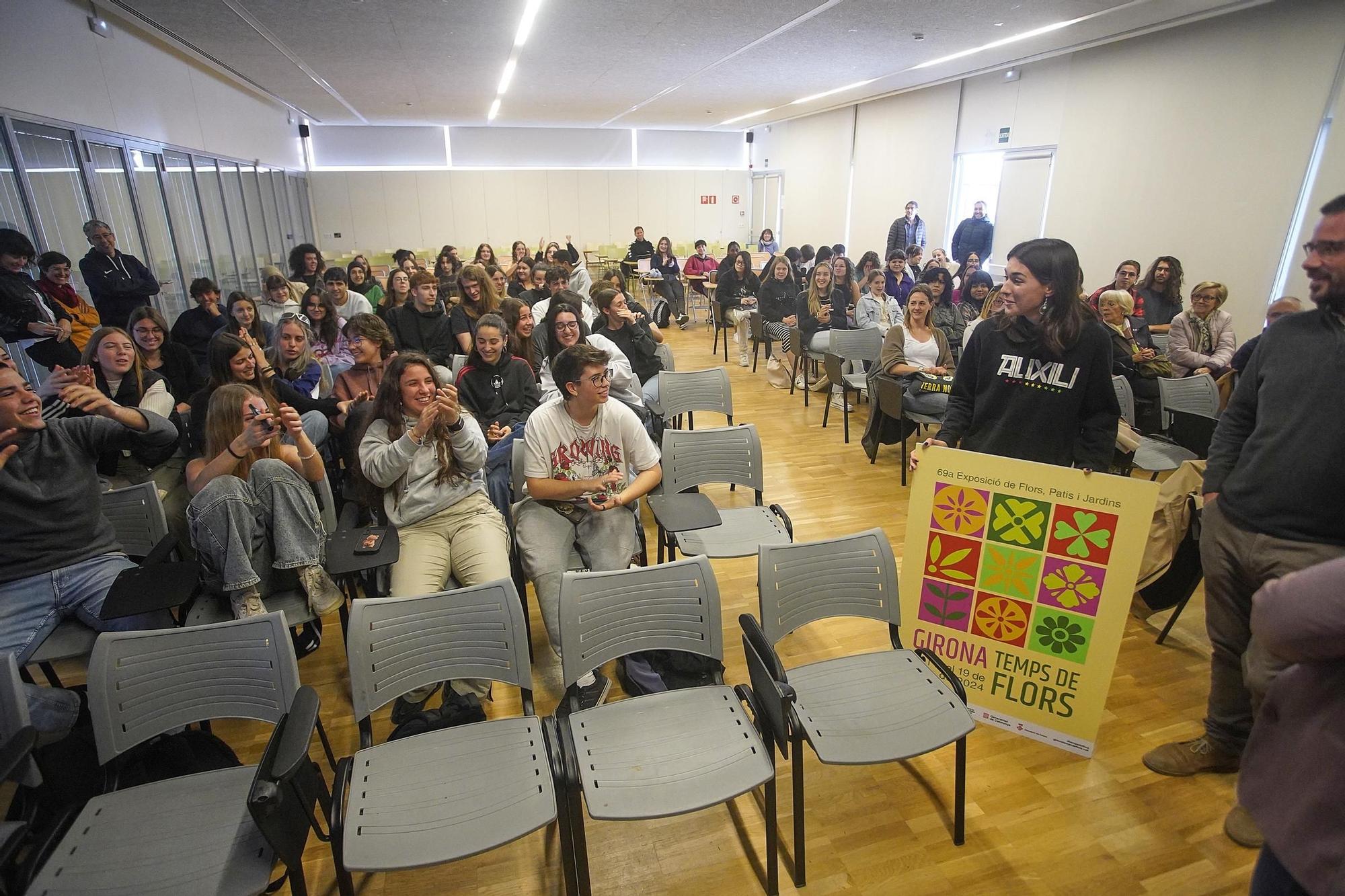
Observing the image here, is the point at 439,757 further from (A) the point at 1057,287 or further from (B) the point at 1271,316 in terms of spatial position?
(B) the point at 1271,316

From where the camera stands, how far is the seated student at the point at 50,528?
234 cm

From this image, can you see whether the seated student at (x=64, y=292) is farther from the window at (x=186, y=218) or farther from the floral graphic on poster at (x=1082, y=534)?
the floral graphic on poster at (x=1082, y=534)

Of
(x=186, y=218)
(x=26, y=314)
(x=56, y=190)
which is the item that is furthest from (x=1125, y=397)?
(x=186, y=218)

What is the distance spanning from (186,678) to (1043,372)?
3076mm

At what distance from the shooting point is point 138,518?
2822 mm

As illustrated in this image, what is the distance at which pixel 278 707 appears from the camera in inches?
76.0

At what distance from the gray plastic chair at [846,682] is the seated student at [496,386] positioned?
6.99ft

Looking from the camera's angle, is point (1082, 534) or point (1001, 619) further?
point (1001, 619)

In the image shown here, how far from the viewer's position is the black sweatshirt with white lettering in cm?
244

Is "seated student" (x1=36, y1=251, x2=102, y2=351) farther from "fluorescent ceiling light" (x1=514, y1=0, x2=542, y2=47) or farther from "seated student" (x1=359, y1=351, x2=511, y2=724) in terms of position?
"fluorescent ceiling light" (x1=514, y1=0, x2=542, y2=47)

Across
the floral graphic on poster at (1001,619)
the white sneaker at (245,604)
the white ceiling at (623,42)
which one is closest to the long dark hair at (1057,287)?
the floral graphic on poster at (1001,619)

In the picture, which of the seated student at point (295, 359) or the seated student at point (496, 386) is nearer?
the seated student at point (496, 386)

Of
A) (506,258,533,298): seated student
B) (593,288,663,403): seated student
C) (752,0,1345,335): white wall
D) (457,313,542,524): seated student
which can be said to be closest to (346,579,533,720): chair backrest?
(457,313,542,524): seated student

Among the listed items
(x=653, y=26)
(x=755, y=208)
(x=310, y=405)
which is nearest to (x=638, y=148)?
(x=755, y=208)
